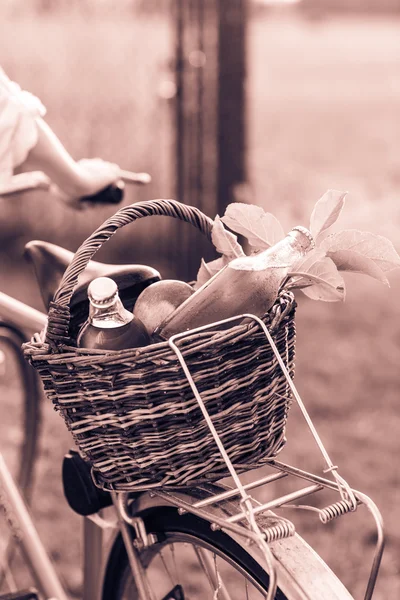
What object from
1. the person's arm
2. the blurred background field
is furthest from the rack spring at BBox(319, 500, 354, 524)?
the blurred background field

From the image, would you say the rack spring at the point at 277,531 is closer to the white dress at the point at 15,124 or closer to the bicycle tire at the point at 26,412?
Result: the white dress at the point at 15,124

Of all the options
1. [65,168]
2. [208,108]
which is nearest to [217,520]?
[65,168]

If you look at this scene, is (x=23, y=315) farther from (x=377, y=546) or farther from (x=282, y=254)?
(x=377, y=546)

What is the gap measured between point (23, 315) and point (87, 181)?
1.02 ft

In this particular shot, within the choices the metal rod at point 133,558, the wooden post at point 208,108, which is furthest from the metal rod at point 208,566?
the wooden post at point 208,108

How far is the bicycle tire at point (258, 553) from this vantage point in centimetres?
115

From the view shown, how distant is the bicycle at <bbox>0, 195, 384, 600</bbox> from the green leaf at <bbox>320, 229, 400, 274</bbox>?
16cm

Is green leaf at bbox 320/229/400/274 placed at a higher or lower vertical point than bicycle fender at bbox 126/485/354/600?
higher

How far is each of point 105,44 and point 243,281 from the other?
13.9 ft

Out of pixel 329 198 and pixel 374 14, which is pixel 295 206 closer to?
pixel 374 14

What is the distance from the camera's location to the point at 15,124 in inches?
62.6

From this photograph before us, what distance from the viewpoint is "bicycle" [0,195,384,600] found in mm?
1084

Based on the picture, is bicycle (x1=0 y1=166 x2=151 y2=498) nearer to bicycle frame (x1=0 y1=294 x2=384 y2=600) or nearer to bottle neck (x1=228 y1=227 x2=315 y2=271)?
bicycle frame (x1=0 y1=294 x2=384 y2=600)

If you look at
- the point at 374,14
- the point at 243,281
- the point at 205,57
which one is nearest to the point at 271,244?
the point at 243,281
